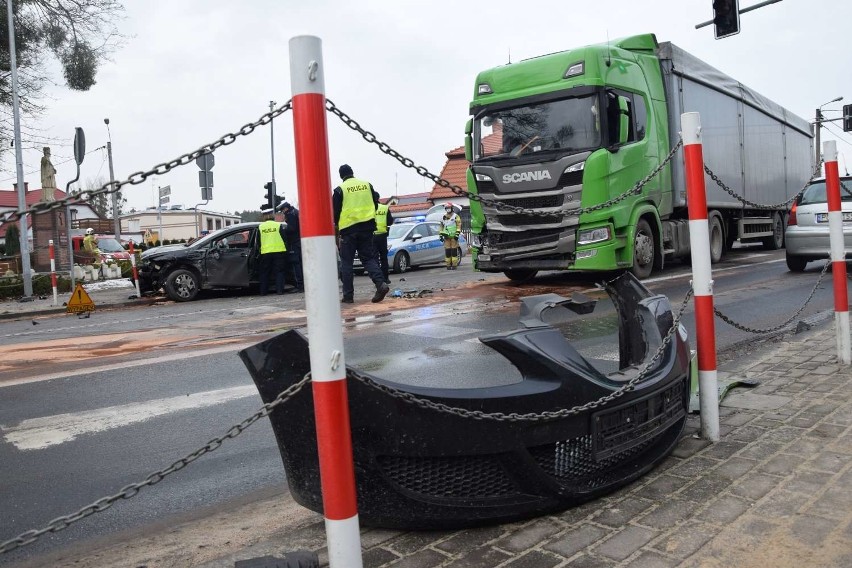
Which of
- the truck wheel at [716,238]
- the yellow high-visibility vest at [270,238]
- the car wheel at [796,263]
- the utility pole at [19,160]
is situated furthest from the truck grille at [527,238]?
the utility pole at [19,160]

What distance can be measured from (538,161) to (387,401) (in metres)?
8.93

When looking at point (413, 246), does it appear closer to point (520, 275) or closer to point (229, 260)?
point (229, 260)

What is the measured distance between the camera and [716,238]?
652 inches

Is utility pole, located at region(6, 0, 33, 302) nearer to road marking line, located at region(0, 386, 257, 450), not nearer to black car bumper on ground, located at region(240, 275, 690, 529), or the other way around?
road marking line, located at region(0, 386, 257, 450)

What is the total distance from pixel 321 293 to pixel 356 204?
912cm

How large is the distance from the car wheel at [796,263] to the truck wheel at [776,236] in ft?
26.1

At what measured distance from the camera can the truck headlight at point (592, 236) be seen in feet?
35.7

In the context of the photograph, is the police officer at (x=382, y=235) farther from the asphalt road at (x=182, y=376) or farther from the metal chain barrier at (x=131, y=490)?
the metal chain barrier at (x=131, y=490)

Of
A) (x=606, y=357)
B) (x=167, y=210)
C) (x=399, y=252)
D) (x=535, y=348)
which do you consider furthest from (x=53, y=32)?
(x=167, y=210)

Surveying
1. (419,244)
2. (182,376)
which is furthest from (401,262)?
(182,376)

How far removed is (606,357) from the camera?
611 centimetres

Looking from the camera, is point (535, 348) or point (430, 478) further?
point (535, 348)

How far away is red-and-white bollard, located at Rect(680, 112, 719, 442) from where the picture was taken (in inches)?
142

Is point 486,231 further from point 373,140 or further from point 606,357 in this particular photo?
point 373,140
